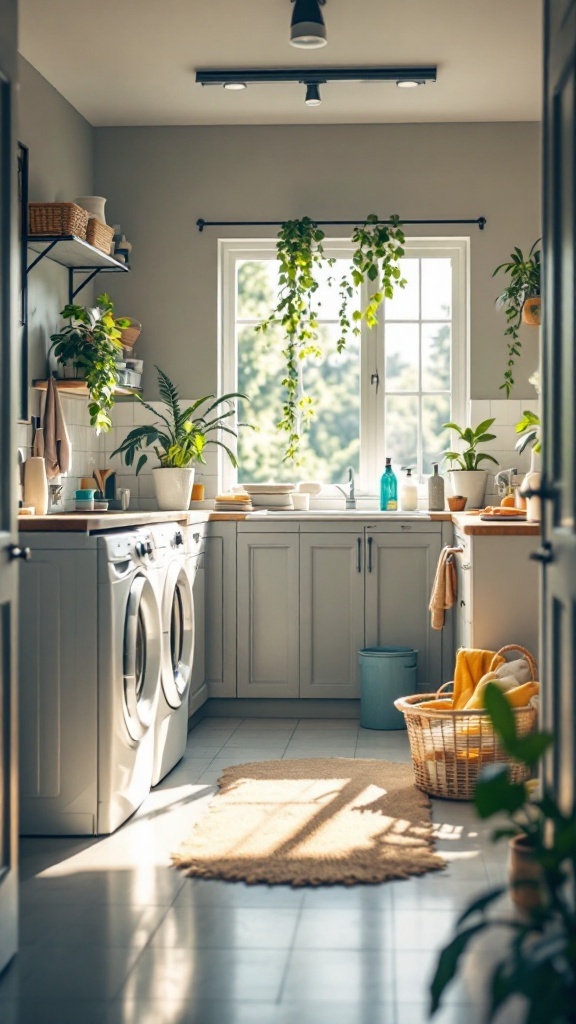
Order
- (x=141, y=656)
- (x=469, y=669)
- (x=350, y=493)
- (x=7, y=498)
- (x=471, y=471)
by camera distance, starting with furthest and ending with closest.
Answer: (x=350, y=493)
(x=471, y=471)
(x=469, y=669)
(x=141, y=656)
(x=7, y=498)

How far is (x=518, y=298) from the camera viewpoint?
207 inches

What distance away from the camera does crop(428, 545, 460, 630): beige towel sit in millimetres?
4605

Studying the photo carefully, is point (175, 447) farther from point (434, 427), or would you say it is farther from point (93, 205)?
point (434, 427)

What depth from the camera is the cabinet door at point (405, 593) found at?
5.23 m

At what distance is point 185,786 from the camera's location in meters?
4.07

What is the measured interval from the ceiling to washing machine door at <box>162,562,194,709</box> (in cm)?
208

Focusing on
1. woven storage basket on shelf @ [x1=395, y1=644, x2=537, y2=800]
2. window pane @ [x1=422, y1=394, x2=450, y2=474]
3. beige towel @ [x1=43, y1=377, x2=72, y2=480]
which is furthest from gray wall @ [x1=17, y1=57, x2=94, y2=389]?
woven storage basket on shelf @ [x1=395, y1=644, x2=537, y2=800]

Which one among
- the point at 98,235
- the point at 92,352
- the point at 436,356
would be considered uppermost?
the point at 98,235

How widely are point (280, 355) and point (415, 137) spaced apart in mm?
1249

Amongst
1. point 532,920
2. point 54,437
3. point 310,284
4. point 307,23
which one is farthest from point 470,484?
point 532,920

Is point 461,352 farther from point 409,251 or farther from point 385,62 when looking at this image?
point 385,62

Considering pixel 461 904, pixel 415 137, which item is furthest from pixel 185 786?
pixel 415 137

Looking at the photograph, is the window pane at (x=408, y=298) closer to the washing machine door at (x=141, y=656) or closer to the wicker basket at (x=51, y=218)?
the wicker basket at (x=51, y=218)

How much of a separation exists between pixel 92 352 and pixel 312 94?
146cm
